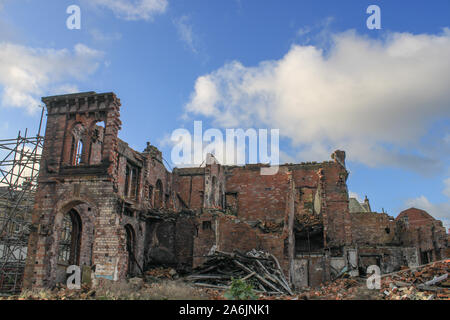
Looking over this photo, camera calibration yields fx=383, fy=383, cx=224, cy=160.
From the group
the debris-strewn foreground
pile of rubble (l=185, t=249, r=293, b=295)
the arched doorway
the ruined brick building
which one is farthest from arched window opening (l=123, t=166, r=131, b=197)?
pile of rubble (l=185, t=249, r=293, b=295)

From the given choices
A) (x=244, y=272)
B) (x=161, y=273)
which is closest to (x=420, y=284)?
(x=244, y=272)

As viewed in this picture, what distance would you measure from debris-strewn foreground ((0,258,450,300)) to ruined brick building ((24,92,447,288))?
53.5 inches

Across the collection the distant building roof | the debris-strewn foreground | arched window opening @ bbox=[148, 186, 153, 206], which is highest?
the distant building roof

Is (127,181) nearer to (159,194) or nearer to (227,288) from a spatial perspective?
(159,194)

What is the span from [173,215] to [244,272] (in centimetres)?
744

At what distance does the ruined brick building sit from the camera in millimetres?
17250

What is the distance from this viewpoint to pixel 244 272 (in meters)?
17.0

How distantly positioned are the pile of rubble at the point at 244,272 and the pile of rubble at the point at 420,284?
4.06 meters

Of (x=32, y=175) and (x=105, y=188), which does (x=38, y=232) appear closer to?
(x=105, y=188)

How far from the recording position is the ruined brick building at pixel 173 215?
17250 millimetres

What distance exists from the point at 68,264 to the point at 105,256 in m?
3.11

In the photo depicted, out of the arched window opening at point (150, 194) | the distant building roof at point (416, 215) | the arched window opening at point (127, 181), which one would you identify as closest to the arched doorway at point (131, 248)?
the arched window opening at point (127, 181)

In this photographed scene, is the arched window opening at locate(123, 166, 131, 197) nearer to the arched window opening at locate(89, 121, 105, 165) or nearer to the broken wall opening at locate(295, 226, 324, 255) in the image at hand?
the arched window opening at locate(89, 121, 105, 165)

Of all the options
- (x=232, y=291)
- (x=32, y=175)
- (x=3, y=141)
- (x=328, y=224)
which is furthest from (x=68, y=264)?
(x=328, y=224)
